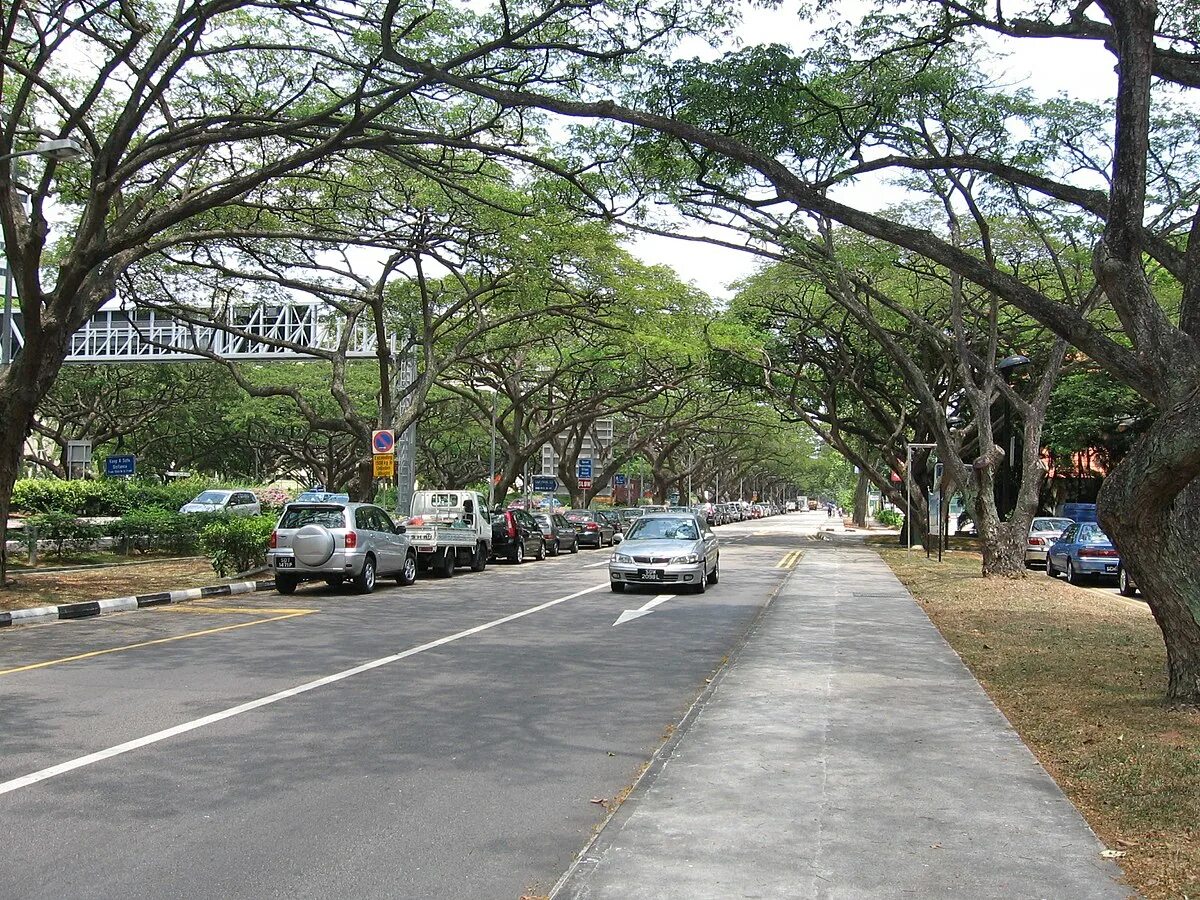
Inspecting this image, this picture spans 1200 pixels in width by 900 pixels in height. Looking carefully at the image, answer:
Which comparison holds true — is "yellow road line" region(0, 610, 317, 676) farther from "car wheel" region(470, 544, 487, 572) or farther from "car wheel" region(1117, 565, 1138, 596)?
"car wheel" region(1117, 565, 1138, 596)

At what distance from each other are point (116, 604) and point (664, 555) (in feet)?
29.5

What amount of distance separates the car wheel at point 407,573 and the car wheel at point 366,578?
1483 mm

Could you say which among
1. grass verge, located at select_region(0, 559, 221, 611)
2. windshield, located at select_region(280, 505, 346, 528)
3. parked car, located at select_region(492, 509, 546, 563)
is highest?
windshield, located at select_region(280, 505, 346, 528)

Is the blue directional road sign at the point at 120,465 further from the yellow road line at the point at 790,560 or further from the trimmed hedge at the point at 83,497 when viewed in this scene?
the yellow road line at the point at 790,560

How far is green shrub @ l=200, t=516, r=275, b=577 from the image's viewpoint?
19.7 meters

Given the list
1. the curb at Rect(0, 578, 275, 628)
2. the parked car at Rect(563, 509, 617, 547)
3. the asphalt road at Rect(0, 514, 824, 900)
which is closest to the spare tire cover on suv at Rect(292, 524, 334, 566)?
the curb at Rect(0, 578, 275, 628)

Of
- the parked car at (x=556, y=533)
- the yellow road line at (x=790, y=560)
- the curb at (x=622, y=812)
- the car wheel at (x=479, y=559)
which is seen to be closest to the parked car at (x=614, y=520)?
the parked car at (x=556, y=533)

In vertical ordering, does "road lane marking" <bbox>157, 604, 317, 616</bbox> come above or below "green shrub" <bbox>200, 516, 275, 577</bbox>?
below

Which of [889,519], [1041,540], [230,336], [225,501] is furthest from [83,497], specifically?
[889,519]

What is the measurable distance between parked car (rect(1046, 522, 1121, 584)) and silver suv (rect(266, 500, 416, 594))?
15.7 meters

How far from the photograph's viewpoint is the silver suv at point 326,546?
17703 mm

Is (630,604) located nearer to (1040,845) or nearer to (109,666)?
Answer: (109,666)

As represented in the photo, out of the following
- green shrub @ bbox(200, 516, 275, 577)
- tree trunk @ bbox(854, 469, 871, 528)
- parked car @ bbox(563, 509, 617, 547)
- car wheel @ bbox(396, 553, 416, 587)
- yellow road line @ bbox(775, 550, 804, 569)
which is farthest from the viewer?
tree trunk @ bbox(854, 469, 871, 528)

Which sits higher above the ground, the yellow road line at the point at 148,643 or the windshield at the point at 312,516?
the windshield at the point at 312,516
